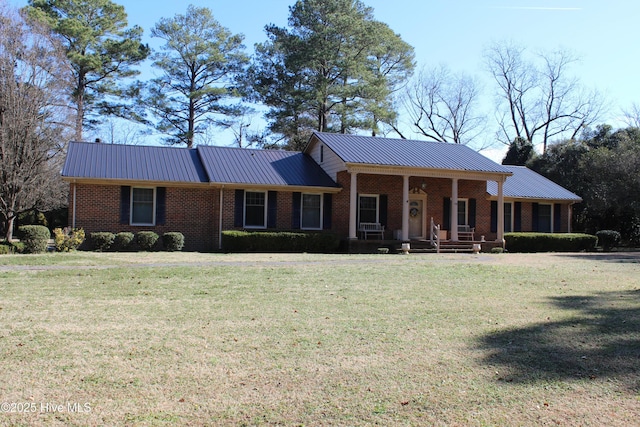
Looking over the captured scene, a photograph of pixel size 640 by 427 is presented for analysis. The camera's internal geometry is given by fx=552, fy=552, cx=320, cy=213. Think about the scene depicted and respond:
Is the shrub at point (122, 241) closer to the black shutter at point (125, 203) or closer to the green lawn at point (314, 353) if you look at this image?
the black shutter at point (125, 203)

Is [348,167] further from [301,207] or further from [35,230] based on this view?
[35,230]

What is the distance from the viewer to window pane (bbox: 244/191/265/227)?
2294 cm

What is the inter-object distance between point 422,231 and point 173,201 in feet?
37.5

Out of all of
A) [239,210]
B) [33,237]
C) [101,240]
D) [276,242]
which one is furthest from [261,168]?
[33,237]

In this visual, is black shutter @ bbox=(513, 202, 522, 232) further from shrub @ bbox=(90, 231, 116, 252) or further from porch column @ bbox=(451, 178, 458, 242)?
shrub @ bbox=(90, 231, 116, 252)

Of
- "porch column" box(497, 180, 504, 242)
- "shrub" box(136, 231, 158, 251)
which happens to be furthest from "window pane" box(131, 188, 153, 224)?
"porch column" box(497, 180, 504, 242)

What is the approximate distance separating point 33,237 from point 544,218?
941 inches

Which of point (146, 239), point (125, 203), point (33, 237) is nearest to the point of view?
point (33, 237)

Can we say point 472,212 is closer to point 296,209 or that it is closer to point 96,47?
point 296,209

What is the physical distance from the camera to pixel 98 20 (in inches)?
1421

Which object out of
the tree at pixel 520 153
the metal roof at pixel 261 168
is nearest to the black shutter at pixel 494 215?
the metal roof at pixel 261 168

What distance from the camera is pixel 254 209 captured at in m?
23.1

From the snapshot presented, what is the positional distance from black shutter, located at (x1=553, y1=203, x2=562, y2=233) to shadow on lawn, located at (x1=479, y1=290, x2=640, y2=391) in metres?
21.6

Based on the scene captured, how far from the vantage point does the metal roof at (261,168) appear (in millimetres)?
22823
